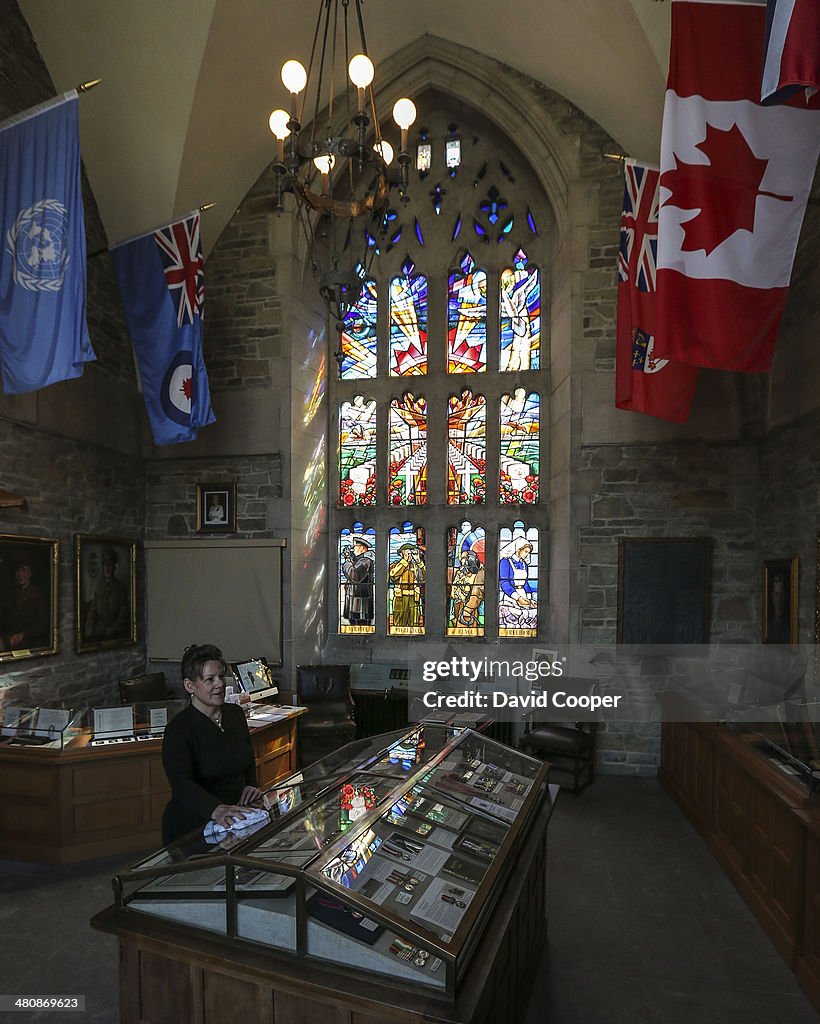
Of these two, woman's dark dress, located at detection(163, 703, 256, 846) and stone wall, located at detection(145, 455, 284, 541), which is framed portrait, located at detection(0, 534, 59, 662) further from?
woman's dark dress, located at detection(163, 703, 256, 846)

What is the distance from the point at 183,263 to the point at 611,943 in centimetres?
656

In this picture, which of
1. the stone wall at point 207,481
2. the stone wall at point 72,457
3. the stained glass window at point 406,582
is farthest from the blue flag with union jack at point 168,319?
the stained glass window at point 406,582

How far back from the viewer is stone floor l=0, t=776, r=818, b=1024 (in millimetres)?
3629

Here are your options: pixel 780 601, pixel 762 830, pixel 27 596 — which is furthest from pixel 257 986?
pixel 780 601

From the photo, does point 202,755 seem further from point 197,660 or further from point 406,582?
point 406,582

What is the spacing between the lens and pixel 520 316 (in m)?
9.32

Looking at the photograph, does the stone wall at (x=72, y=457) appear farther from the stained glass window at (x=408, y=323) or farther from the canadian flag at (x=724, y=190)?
the canadian flag at (x=724, y=190)

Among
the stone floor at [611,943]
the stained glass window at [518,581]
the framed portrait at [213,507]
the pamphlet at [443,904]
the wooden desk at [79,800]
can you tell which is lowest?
the stone floor at [611,943]

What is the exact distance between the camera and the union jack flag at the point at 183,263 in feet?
22.1

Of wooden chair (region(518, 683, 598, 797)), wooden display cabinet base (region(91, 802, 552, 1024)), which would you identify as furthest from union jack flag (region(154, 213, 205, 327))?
wooden display cabinet base (region(91, 802, 552, 1024))

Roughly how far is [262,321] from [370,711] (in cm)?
498

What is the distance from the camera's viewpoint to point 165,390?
6.95m

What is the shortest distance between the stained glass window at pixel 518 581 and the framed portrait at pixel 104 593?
4564mm

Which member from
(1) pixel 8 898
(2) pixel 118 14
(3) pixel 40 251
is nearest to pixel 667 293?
(3) pixel 40 251
